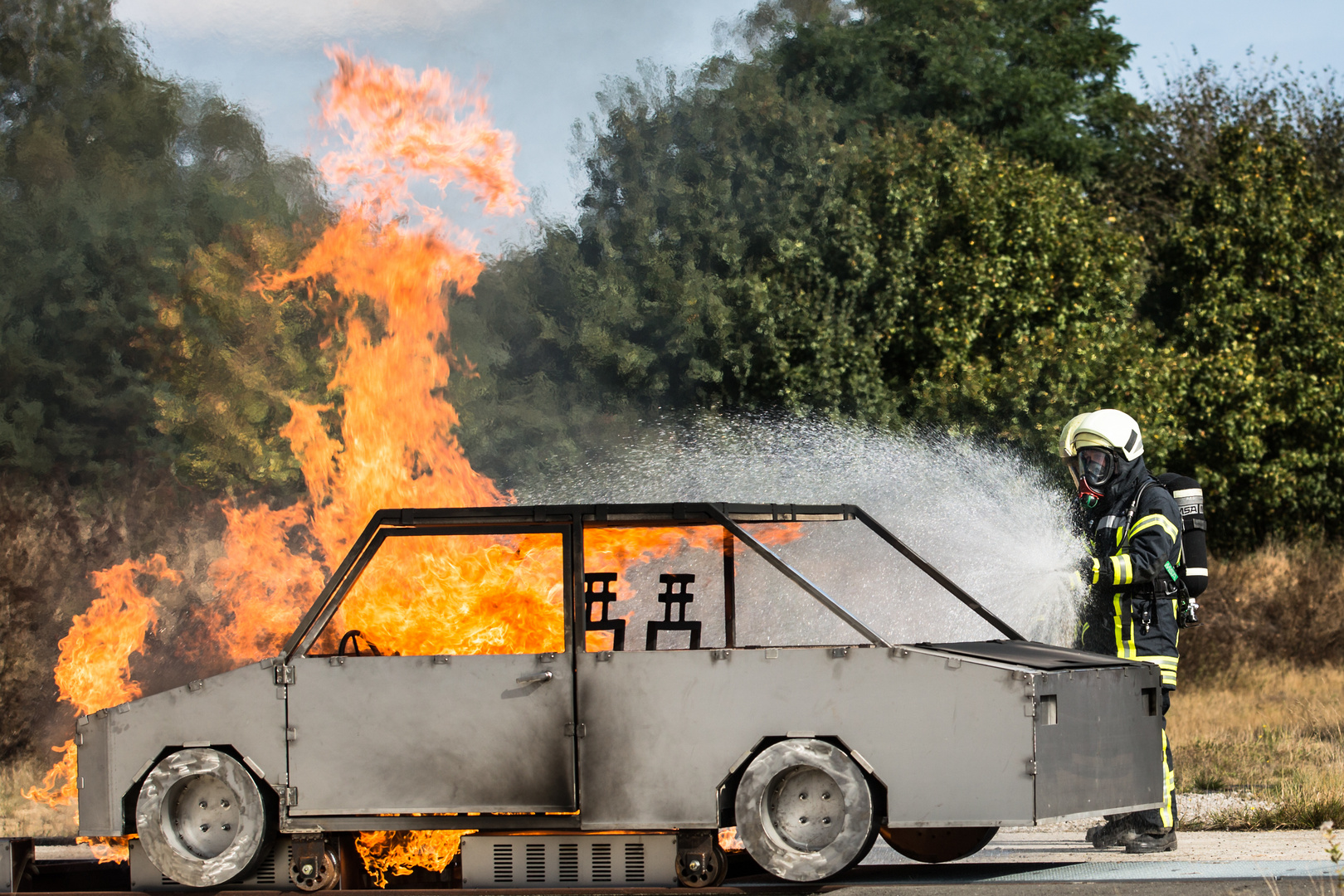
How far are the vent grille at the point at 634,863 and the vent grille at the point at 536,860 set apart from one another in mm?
324

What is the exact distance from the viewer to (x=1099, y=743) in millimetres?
5266

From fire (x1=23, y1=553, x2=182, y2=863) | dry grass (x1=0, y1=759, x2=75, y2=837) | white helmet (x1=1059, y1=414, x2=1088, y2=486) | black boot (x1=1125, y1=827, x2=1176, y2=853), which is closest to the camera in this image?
fire (x1=23, y1=553, x2=182, y2=863)

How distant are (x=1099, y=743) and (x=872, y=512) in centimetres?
531

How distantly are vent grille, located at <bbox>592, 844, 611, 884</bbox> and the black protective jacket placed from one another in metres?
2.78

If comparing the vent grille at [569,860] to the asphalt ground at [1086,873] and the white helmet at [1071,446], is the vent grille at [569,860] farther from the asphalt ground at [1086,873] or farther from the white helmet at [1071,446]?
the white helmet at [1071,446]

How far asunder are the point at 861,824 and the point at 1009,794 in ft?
1.82

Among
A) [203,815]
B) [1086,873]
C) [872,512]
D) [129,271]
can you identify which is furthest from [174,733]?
[129,271]

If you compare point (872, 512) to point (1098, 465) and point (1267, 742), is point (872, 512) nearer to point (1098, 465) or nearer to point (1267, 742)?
point (1267, 742)

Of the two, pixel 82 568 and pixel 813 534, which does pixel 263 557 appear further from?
pixel 82 568

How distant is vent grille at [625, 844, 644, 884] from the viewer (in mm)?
5258

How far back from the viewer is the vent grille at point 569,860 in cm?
529

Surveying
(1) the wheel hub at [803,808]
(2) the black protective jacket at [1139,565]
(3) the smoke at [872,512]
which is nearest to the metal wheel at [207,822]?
(1) the wheel hub at [803,808]

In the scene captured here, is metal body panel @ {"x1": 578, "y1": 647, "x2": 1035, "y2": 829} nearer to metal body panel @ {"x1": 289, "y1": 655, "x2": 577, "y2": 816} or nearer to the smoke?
metal body panel @ {"x1": 289, "y1": 655, "x2": 577, "y2": 816}

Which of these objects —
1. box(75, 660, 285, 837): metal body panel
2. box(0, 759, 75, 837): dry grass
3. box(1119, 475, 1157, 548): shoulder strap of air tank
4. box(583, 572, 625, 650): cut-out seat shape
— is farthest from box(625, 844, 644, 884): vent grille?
box(0, 759, 75, 837): dry grass
